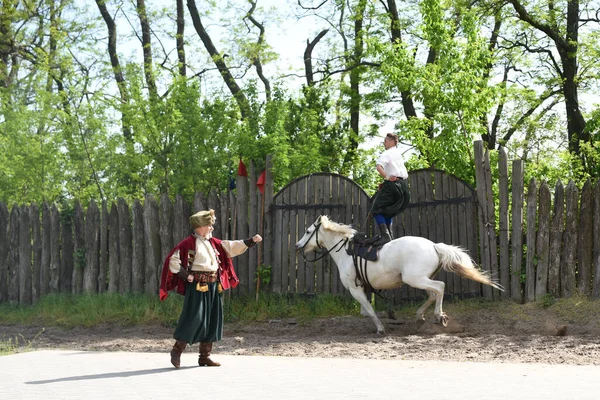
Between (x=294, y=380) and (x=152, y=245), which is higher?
(x=152, y=245)

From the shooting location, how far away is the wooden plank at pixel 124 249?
47.9 feet

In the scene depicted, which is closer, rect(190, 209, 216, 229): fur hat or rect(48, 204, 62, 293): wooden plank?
rect(190, 209, 216, 229): fur hat

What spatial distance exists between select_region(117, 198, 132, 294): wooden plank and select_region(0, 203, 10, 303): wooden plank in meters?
3.21

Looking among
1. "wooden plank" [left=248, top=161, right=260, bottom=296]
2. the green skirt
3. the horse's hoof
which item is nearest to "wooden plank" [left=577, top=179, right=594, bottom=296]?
the horse's hoof

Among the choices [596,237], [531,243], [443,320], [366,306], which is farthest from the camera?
[531,243]

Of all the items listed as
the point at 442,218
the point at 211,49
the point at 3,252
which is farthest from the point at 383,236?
the point at 211,49

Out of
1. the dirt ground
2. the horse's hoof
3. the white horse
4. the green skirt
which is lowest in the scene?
the dirt ground

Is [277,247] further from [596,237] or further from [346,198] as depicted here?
[596,237]

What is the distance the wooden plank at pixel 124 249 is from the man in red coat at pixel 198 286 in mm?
6146

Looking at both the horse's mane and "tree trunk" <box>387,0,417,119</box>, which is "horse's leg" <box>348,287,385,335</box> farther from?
"tree trunk" <box>387,0,417,119</box>

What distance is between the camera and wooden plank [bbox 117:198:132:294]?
575 inches

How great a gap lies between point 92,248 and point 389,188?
6534mm

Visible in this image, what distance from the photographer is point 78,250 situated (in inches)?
601

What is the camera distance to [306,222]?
13461 mm
